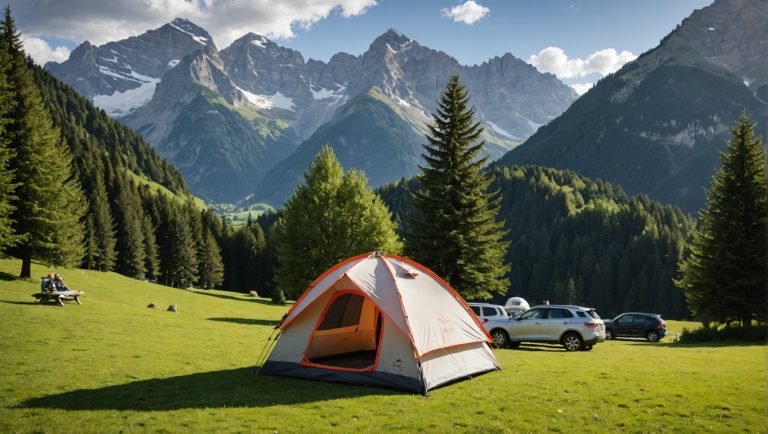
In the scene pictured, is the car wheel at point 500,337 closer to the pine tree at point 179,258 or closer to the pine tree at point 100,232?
the pine tree at point 100,232

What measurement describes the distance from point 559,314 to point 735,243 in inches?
623

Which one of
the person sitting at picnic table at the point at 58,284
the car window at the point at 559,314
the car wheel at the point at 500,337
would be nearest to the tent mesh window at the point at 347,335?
the car wheel at the point at 500,337

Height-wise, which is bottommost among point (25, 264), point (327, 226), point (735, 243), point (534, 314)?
point (534, 314)

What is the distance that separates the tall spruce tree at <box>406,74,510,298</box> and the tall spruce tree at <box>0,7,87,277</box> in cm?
2382

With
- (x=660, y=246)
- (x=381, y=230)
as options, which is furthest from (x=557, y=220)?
(x=381, y=230)

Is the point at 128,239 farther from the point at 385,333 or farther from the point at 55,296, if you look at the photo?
the point at 385,333

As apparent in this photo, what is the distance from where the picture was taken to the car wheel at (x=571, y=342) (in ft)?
81.4

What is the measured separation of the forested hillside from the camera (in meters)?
119

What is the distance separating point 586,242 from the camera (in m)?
141

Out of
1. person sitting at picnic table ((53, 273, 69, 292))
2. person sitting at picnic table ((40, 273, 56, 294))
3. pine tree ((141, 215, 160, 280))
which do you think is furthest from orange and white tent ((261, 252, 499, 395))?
pine tree ((141, 215, 160, 280))

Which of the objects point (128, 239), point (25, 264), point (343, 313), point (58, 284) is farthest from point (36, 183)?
point (128, 239)

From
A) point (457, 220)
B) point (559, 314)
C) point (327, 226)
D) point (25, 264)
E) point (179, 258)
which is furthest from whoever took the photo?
point (179, 258)

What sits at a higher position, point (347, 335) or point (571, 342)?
point (347, 335)

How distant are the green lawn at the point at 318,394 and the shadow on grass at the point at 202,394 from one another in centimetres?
3
